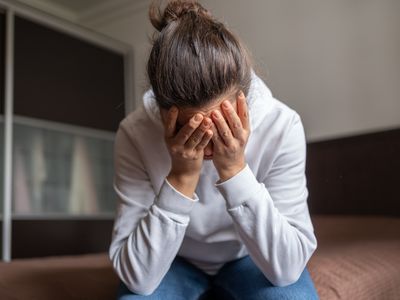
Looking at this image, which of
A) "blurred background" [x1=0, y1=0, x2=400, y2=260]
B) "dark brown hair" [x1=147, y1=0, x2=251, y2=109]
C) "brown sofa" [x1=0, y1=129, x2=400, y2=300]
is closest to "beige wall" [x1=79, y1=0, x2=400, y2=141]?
"blurred background" [x1=0, y1=0, x2=400, y2=260]

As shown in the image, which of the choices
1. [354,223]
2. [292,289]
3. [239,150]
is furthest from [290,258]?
[354,223]

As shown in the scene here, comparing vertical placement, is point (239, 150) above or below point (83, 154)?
above

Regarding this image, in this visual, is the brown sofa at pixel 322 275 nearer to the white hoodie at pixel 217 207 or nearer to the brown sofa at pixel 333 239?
the brown sofa at pixel 333 239

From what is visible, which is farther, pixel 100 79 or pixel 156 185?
pixel 100 79

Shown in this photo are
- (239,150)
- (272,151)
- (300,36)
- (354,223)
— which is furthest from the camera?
(300,36)

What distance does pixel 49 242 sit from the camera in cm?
217

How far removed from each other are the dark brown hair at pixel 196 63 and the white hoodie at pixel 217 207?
0.41 ft

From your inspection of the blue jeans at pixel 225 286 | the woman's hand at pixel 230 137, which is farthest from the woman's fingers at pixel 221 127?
the blue jeans at pixel 225 286

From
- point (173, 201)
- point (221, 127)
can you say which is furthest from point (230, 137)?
point (173, 201)

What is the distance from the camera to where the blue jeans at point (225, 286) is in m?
0.73

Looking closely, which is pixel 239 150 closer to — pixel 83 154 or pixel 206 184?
pixel 206 184

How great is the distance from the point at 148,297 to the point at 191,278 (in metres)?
0.13

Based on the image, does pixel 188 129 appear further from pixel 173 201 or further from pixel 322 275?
pixel 322 275

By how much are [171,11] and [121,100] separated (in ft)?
6.19
